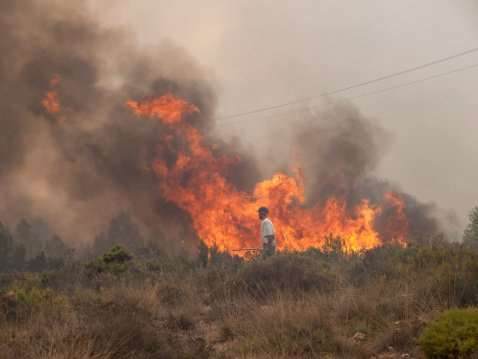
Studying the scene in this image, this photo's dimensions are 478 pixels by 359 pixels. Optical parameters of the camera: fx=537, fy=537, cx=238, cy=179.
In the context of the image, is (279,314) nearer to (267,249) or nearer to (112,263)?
(267,249)

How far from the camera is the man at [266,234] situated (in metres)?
12.9

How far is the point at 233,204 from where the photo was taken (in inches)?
1051

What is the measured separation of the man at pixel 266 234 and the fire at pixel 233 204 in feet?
32.5

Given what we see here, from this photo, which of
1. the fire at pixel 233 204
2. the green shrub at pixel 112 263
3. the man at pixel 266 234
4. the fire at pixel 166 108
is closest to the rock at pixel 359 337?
the man at pixel 266 234

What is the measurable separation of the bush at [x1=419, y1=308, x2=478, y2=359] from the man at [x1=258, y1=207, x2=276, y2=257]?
23.5 feet

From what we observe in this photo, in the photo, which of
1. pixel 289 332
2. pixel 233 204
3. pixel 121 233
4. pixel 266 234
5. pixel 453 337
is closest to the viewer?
pixel 453 337

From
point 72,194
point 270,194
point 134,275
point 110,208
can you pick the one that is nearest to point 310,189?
point 270,194

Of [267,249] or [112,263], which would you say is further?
[112,263]

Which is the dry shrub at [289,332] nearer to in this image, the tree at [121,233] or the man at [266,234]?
the man at [266,234]

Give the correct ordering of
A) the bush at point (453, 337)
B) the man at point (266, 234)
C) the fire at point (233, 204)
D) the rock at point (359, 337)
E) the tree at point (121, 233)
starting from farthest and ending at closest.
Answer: the tree at point (121, 233)
the fire at point (233, 204)
the man at point (266, 234)
the rock at point (359, 337)
the bush at point (453, 337)

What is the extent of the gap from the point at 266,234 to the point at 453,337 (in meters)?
7.56

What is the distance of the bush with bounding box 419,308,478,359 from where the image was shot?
5.45 metres

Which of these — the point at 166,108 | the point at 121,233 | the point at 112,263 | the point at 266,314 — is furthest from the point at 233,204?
the point at 266,314

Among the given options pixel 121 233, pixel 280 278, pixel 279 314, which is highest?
pixel 121 233
